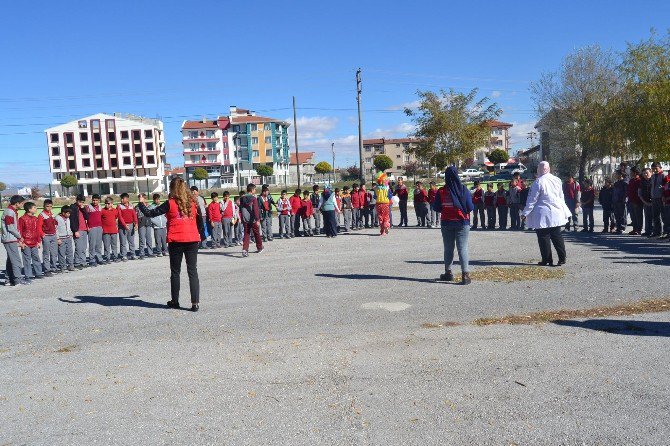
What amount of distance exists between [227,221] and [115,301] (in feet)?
29.0

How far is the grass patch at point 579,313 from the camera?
682 centimetres

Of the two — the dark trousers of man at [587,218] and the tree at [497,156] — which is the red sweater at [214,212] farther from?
the tree at [497,156]

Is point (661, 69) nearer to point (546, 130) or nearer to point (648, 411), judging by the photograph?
point (546, 130)

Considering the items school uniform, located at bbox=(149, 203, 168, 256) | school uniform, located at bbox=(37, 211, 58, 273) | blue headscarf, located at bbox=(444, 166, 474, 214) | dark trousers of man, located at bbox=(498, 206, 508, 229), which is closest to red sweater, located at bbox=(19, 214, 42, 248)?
school uniform, located at bbox=(37, 211, 58, 273)

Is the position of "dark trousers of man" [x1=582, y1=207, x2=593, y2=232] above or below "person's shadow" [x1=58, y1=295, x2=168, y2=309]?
above

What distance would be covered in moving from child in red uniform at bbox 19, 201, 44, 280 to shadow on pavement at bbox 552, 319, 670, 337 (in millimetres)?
10640

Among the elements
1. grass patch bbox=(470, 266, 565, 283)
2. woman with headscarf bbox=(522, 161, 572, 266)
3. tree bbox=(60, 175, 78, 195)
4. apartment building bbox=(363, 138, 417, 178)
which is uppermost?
apartment building bbox=(363, 138, 417, 178)

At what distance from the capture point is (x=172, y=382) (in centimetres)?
521

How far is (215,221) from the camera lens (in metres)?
17.5

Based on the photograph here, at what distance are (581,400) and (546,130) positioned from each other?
41.4 meters

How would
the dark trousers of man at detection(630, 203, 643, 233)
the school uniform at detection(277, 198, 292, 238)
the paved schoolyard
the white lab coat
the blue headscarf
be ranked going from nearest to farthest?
the paved schoolyard < the blue headscarf < the white lab coat < the dark trousers of man at detection(630, 203, 643, 233) < the school uniform at detection(277, 198, 292, 238)

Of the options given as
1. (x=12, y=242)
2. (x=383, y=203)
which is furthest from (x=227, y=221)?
(x=12, y=242)

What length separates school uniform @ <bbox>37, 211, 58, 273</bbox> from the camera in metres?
13.0

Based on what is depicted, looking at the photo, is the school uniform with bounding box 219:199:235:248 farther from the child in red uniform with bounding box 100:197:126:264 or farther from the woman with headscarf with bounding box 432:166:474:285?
the woman with headscarf with bounding box 432:166:474:285
